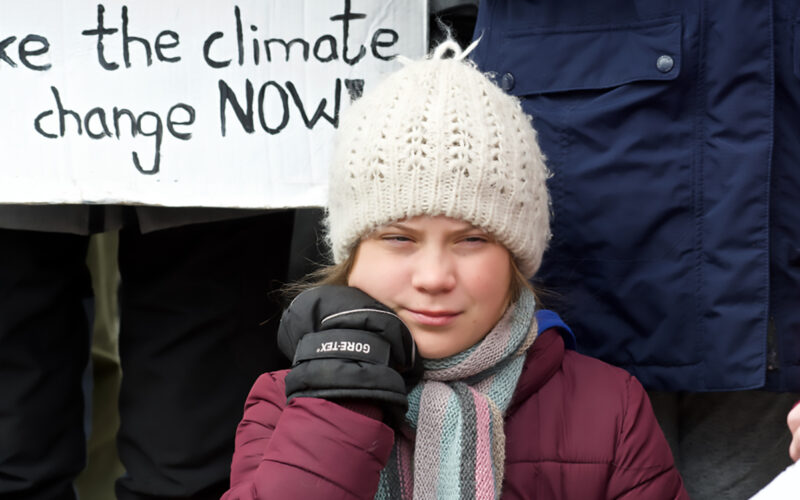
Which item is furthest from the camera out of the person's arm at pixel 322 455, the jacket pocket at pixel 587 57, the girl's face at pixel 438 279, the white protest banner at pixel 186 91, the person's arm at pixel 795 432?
the white protest banner at pixel 186 91

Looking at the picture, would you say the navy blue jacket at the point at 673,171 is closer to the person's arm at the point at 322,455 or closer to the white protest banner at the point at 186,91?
the white protest banner at the point at 186,91

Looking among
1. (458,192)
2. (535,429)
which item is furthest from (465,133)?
(535,429)

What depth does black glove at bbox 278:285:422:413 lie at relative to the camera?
49.6 inches

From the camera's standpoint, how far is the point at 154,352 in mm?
1806

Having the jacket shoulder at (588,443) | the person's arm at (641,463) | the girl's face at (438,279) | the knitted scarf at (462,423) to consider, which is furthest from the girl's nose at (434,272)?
the person's arm at (641,463)

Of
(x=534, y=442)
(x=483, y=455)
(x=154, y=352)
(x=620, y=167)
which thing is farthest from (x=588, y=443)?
(x=154, y=352)

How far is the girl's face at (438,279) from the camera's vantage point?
1.37m

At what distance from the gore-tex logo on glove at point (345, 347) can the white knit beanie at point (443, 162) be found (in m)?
0.22

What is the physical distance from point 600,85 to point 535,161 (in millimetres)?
179

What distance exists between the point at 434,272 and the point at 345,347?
17 centimetres

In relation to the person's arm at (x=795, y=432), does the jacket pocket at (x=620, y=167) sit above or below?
above

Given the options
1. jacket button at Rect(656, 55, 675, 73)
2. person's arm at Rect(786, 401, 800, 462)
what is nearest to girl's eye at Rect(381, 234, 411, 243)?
jacket button at Rect(656, 55, 675, 73)

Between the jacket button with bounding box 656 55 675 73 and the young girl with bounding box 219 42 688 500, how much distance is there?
8.8 inches

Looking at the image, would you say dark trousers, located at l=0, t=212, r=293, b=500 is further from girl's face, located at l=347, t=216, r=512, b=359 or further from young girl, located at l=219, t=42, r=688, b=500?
girl's face, located at l=347, t=216, r=512, b=359
